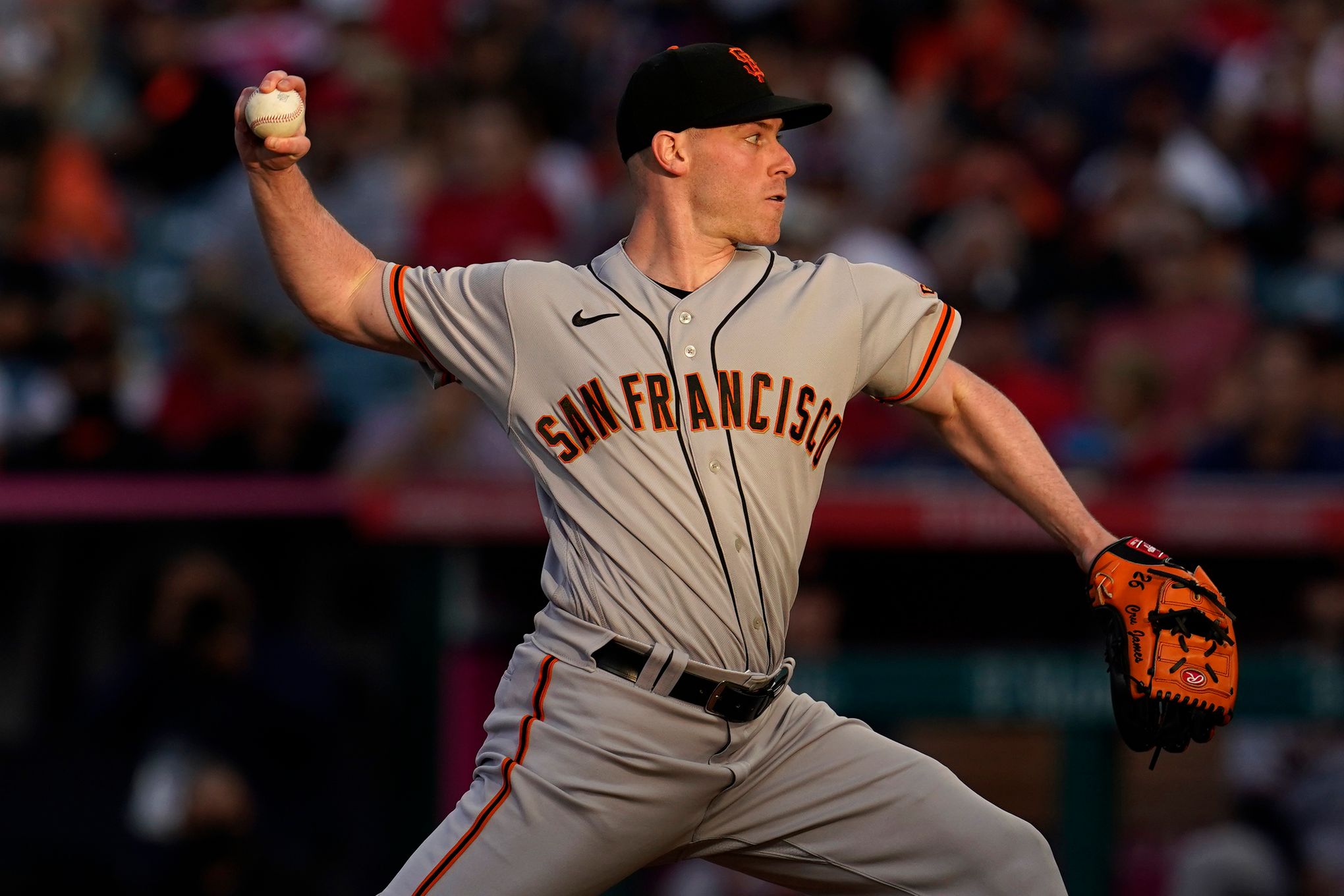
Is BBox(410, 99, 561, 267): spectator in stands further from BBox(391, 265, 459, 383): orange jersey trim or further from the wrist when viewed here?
the wrist

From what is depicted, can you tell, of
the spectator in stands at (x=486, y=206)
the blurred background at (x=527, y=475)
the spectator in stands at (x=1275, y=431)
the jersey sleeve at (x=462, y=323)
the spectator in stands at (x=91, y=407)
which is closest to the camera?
the jersey sleeve at (x=462, y=323)

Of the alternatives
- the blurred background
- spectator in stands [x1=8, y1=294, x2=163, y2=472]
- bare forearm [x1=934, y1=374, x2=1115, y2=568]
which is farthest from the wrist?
spectator in stands [x1=8, y1=294, x2=163, y2=472]

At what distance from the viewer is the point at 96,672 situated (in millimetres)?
6418

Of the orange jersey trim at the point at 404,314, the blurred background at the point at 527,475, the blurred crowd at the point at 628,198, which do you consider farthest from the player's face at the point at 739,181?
the blurred crowd at the point at 628,198

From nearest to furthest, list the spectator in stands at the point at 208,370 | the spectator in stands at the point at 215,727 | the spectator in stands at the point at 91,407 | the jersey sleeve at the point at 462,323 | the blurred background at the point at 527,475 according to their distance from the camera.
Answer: the jersey sleeve at the point at 462,323 < the blurred background at the point at 527,475 < the spectator in stands at the point at 215,727 < the spectator in stands at the point at 91,407 < the spectator in stands at the point at 208,370

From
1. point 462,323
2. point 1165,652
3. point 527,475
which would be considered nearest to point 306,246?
point 462,323

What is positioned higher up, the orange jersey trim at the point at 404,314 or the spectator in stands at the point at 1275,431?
Answer: the orange jersey trim at the point at 404,314

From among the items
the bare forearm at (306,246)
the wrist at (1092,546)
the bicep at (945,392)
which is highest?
the bare forearm at (306,246)

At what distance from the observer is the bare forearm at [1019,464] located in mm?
3309

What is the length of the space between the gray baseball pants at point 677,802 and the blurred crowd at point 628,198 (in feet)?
9.35

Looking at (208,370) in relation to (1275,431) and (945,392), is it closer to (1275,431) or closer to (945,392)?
(1275,431)

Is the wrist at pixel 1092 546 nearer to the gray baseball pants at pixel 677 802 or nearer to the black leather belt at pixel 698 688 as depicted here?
the gray baseball pants at pixel 677 802

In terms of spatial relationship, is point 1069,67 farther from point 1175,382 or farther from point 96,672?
point 96,672

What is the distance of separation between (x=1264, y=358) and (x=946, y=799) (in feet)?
12.0
